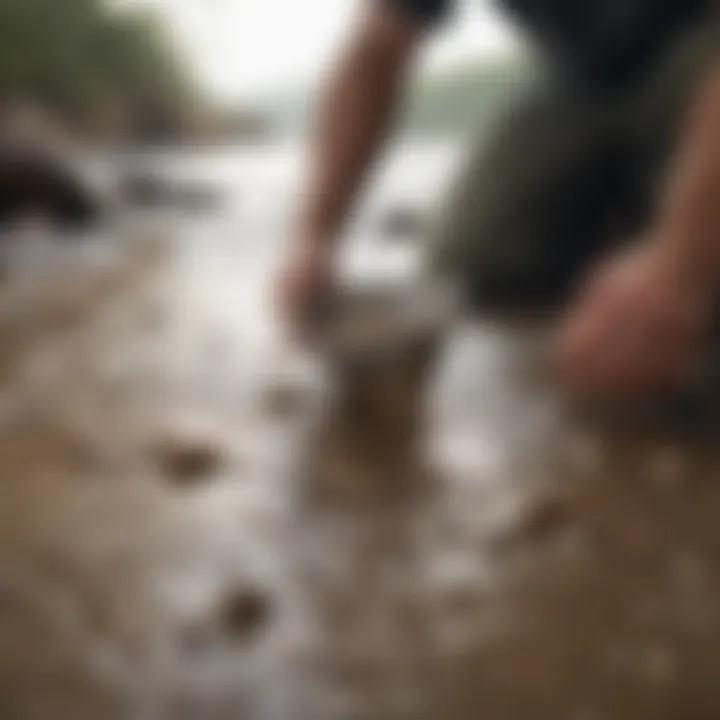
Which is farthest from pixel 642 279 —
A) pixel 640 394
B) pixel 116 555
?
pixel 116 555

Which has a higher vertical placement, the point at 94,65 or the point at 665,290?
the point at 94,65

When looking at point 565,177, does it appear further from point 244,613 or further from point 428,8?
point 244,613

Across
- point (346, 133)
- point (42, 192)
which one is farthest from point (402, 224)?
point (42, 192)

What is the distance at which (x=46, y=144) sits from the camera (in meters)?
0.42

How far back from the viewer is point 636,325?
0.40 m

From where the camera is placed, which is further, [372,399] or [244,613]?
[372,399]

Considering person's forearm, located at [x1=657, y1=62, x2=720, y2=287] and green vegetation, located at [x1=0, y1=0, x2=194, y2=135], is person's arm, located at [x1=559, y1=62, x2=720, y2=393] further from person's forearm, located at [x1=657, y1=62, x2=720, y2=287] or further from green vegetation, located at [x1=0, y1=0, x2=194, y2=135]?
green vegetation, located at [x1=0, y1=0, x2=194, y2=135]

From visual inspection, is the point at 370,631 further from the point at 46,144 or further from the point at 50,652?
the point at 46,144

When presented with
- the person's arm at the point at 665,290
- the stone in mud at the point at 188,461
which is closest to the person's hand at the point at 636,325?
the person's arm at the point at 665,290

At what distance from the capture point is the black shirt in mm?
371

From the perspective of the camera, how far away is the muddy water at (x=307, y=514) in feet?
1.05

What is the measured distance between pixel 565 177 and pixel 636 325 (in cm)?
5

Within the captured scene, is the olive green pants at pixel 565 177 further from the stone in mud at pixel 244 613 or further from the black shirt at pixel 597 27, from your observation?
the stone in mud at pixel 244 613

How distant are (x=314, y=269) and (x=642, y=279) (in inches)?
4.0
